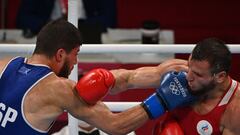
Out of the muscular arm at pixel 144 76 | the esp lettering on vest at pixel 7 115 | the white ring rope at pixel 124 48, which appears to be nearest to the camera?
the esp lettering on vest at pixel 7 115

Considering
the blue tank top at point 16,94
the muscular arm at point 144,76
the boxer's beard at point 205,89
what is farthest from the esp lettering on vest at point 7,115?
the boxer's beard at point 205,89

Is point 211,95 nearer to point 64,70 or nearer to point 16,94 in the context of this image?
point 64,70

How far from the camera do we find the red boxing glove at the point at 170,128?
196cm

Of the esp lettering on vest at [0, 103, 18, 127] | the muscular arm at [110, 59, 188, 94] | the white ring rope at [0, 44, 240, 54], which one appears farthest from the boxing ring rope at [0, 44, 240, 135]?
the esp lettering on vest at [0, 103, 18, 127]

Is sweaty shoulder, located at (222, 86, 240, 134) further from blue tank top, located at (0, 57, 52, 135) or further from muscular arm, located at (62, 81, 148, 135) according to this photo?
blue tank top, located at (0, 57, 52, 135)

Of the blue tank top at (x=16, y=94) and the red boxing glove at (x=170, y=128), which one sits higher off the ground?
the blue tank top at (x=16, y=94)

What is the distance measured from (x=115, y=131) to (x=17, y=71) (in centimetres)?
38

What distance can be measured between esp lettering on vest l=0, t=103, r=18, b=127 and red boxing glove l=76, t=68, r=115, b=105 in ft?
0.73

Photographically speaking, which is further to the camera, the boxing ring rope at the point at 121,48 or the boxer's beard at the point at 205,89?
the boxing ring rope at the point at 121,48

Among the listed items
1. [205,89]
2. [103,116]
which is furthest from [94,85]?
[205,89]

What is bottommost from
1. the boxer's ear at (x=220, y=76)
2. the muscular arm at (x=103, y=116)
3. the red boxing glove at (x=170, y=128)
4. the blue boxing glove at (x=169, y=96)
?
the red boxing glove at (x=170, y=128)

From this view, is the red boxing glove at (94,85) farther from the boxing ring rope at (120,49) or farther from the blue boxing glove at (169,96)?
the boxing ring rope at (120,49)

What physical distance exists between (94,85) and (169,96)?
249 mm

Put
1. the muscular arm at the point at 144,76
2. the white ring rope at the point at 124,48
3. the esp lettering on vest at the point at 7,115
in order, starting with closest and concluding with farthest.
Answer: the esp lettering on vest at the point at 7,115, the muscular arm at the point at 144,76, the white ring rope at the point at 124,48
